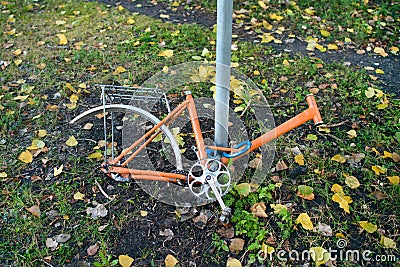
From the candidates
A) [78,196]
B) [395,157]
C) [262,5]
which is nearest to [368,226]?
[395,157]

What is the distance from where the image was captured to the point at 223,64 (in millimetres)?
2236

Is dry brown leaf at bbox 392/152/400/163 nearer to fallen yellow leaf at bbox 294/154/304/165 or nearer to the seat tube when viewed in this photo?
fallen yellow leaf at bbox 294/154/304/165

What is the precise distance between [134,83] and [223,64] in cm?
145

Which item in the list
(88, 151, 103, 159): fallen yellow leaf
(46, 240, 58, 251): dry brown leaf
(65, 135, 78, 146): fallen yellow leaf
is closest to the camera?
(46, 240, 58, 251): dry brown leaf

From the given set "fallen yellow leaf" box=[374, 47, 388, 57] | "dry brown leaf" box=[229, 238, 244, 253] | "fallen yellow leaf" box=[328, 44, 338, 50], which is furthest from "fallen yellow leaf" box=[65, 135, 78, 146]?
"fallen yellow leaf" box=[374, 47, 388, 57]

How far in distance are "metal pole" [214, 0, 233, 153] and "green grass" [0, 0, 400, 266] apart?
0.43 metres

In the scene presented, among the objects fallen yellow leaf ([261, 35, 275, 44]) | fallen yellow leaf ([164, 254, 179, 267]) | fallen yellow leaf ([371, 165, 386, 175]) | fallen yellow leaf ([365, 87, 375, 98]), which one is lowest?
fallen yellow leaf ([164, 254, 179, 267])

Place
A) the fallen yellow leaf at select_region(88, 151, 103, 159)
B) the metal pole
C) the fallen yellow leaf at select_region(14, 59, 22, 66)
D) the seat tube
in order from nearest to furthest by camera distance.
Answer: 1. the metal pole
2. the seat tube
3. the fallen yellow leaf at select_region(88, 151, 103, 159)
4. the fallen yellow leaf at select_region(14, 59, 22, 66)

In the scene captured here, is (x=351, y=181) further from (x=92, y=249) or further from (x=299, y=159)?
(x=92, y=249)

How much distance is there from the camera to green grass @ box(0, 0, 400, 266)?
2359 millimetres

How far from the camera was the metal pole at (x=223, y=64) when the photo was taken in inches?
80.7

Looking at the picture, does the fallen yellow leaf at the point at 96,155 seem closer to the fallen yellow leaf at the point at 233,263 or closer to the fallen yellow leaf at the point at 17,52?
the fallen yellow leaf at the point at 233,263

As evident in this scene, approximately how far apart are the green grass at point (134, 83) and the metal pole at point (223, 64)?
429 mm

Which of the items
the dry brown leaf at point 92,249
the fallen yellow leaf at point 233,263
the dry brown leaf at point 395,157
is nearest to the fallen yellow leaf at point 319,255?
the fallen yellow leaf at point 233,263
